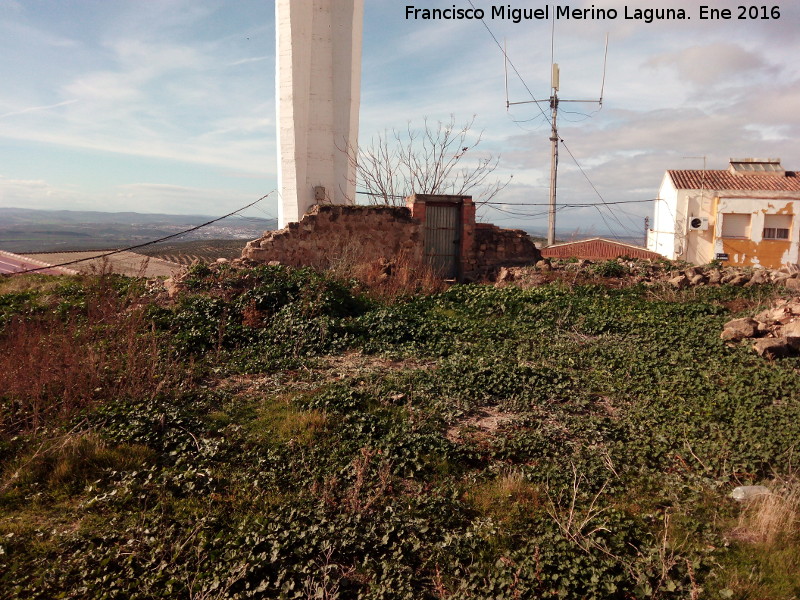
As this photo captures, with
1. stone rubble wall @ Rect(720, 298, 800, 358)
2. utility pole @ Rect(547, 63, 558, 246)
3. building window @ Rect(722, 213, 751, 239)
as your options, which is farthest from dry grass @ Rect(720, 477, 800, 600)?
building window @ Rect(722, 213, 751, 239)


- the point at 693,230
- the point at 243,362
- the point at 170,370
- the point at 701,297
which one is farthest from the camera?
the point at 693,230

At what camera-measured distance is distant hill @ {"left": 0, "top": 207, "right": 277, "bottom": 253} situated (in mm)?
20892

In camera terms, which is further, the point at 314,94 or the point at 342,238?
the point at 314,94

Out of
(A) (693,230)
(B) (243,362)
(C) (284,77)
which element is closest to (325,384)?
(B) (243,362)

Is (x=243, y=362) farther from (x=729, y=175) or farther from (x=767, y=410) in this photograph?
(x=729, y=175)

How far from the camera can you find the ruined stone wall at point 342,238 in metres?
12.3

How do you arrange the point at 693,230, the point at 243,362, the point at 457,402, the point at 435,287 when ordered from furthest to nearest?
the point at 693,230
the point at 435,287
the point at 243,362
the point at 457,402

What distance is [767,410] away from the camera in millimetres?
5727

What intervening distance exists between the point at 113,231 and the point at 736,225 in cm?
9581

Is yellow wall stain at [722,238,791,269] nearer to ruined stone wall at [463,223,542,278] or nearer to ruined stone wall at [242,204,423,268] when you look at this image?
ruined stone wall at [463,223,542,278]

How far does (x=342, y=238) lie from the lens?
12.7 meters

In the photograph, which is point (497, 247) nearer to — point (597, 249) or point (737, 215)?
point (597, 249)

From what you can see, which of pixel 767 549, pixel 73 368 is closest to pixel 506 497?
pixel 767 549

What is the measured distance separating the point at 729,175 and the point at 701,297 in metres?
24.9
